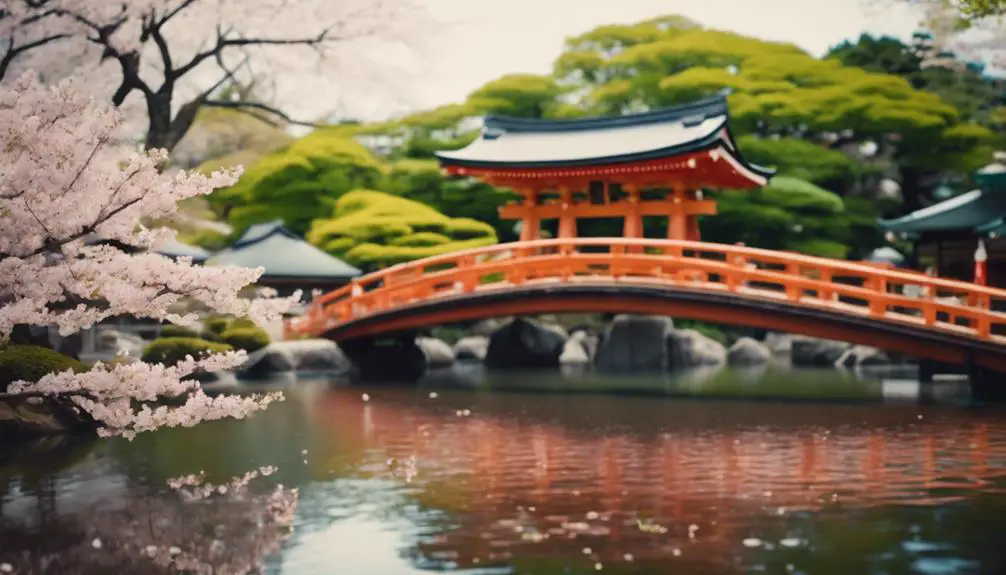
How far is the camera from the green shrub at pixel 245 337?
24.5m

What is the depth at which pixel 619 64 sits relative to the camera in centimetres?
3666

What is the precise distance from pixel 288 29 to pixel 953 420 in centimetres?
1356

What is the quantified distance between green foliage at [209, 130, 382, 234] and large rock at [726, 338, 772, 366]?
12740 mm

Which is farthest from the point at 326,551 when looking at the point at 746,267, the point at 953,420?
the point at 746,267

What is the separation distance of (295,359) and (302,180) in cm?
1170

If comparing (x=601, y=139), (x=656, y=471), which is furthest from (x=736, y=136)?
(x=656, y=471)

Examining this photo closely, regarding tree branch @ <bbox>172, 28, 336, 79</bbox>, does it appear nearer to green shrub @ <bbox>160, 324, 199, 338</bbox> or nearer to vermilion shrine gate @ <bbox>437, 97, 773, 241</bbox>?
green shrub @ <bbox>160, 324, 199, 338</bbox>

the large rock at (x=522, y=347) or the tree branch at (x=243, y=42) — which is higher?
the tree branch at (x=243, y=42)

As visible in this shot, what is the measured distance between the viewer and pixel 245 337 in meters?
24.6

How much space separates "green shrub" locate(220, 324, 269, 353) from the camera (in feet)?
80.3

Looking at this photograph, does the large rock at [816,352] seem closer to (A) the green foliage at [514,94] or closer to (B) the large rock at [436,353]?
(B) the large rock at [436,353]

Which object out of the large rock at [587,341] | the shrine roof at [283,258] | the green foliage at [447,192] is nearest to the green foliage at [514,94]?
the green foliage at [447,192]

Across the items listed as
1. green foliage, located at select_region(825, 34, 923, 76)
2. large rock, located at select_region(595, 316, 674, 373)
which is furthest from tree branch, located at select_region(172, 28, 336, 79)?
green foliage, located at select_region(825, 34, 923, 76)

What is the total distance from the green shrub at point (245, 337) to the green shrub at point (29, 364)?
1081 cm
